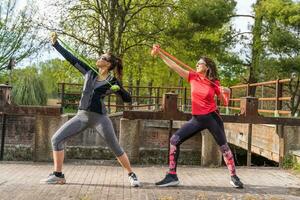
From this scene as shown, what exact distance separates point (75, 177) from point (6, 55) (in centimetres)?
2238

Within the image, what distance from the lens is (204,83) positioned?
6969 mm

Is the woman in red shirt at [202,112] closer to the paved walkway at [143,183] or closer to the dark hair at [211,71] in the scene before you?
the dark hair at [211,71]

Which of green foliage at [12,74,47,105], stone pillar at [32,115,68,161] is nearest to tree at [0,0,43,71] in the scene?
green foliage at [12,74,47,105]

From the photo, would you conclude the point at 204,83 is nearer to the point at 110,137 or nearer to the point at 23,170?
the point at 110,137

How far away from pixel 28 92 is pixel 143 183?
Result: 19713 millimetres

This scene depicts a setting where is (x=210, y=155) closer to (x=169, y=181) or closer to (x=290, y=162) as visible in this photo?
(x=290, y=162)

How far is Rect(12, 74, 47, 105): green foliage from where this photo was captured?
2531 centimetres

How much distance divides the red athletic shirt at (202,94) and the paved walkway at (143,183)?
1.08 metres

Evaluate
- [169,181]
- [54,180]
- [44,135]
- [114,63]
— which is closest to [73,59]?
[114,63]

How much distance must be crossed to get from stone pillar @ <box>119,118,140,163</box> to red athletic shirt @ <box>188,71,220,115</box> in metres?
2.24

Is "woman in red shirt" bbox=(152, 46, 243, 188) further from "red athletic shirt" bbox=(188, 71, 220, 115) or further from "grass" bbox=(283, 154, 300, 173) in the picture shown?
"grass" bbox=(283, 154, 300, 173)

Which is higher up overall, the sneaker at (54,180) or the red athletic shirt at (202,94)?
the red athletic shirt at (202,94)

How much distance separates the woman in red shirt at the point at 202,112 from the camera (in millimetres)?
6906

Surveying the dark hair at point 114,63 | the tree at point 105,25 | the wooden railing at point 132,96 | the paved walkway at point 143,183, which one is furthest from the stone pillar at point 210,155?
the tree at point 105,25
